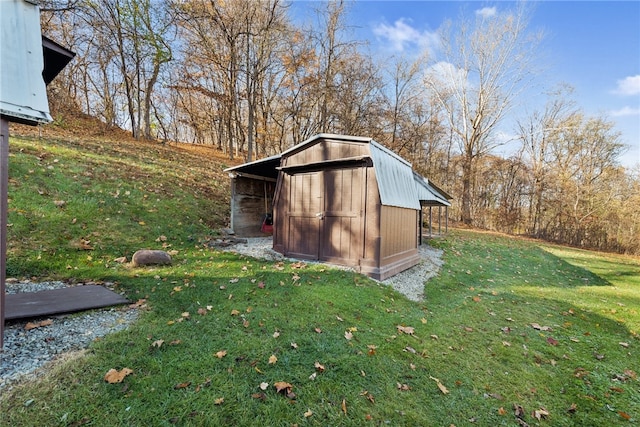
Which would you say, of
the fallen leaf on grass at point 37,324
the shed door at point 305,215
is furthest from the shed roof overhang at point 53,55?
the shed door at point 305,215

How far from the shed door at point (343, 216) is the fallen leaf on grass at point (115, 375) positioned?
16.2 ft

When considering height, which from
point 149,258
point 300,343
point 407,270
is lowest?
point 407,270

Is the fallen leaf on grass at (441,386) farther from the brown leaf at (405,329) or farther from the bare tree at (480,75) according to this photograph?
the bare tree at (480,75)

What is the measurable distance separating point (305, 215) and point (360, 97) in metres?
14.4

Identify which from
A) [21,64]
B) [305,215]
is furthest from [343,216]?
[21,64]

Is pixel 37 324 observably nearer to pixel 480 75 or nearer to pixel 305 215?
pixel 305 215

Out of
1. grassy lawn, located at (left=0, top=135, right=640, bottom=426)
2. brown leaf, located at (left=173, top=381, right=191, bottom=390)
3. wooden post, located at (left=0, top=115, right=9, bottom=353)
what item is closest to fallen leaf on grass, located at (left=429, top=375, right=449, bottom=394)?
grassy lawn, located at (left=0, top=135, right=640, bottom=426)

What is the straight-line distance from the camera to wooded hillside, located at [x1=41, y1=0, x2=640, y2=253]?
16.2 m

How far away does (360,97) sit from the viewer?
756 inches

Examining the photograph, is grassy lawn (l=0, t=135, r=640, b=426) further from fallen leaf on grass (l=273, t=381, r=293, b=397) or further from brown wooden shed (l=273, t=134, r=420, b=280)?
brown wooden shed (l=273, t=134, r=420, b=280)

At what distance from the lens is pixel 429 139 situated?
77.9ft

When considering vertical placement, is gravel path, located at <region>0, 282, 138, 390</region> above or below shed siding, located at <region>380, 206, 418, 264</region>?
below

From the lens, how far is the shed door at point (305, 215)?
7445mm

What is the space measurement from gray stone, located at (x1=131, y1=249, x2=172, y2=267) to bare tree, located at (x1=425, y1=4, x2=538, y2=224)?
21.7m
